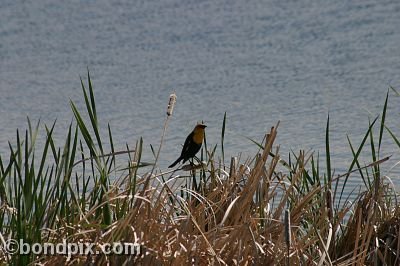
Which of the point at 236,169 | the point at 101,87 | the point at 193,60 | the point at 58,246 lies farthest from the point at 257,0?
the point at 58,246

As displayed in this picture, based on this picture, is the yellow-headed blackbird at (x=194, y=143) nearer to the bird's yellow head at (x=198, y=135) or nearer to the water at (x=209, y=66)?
the bird's yellow head at (x=198, y=135)

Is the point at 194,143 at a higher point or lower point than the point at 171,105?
lower

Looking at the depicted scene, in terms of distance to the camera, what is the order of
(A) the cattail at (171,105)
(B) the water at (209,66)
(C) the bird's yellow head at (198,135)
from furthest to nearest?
(B) the water at (209,66) < (C) the bird's yellow head at (198,135) < (A) the cattail at (171,105)

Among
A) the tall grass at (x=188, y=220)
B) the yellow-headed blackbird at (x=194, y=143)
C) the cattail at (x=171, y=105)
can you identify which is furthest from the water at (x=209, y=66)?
the cattail at (x=171, y=105)

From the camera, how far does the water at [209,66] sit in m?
7.23

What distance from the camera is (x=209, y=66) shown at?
9414mm

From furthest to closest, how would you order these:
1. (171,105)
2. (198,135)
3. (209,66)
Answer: (209,66), (198,135), (171,105)

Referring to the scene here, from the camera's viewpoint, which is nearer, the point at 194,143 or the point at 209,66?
the point at 194,143

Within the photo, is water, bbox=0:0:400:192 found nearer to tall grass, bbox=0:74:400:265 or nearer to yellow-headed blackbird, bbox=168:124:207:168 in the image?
yellow-headed blackbird, bbox=168:124:207:168

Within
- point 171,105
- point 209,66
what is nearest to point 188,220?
point 171,105

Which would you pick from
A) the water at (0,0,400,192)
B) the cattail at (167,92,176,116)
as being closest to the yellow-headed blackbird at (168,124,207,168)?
the cattail at (167,92,176,116)

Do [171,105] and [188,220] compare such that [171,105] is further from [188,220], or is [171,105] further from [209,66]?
[209,66]

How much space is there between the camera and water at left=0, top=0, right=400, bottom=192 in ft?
23.7

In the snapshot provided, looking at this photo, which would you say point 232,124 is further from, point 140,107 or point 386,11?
point 386,11
